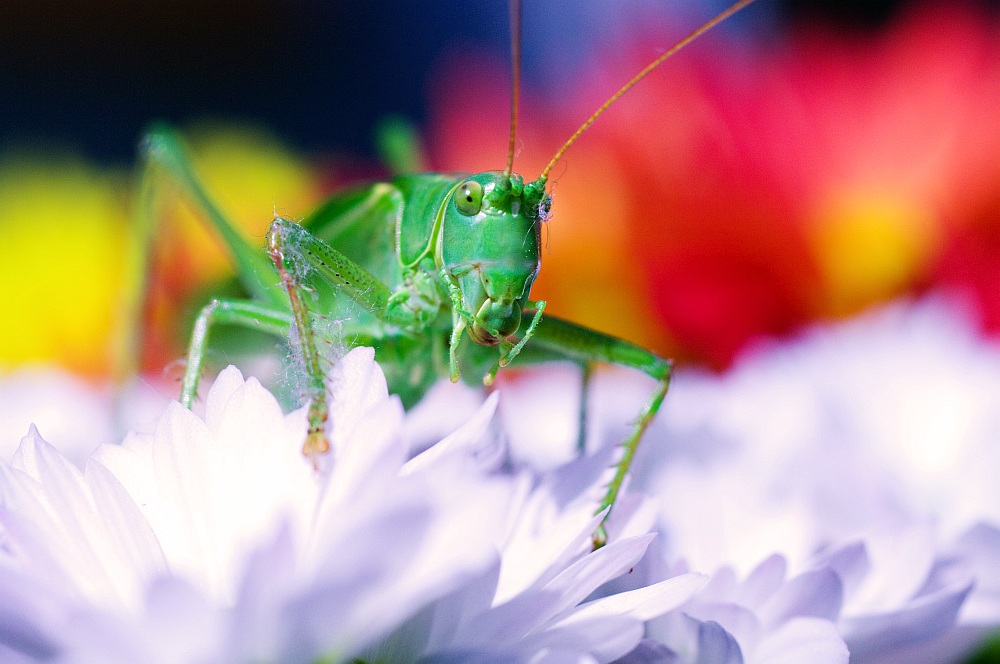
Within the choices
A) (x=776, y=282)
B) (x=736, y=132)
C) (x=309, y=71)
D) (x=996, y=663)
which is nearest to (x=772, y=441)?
(x=996, y=663)

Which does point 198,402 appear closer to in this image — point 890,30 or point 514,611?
point 514,611

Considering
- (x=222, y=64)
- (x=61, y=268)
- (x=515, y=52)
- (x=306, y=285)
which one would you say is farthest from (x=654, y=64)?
(x=222, y=64)

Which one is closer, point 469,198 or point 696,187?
point 469,198

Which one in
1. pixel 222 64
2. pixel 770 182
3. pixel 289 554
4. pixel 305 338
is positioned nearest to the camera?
pixel 289 554


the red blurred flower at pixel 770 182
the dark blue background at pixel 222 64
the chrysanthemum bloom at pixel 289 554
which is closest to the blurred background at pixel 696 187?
the red blurred flower at pixel 770 182

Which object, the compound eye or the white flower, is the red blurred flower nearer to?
the white flower

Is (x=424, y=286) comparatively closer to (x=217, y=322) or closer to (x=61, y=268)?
(x=217, y=322)

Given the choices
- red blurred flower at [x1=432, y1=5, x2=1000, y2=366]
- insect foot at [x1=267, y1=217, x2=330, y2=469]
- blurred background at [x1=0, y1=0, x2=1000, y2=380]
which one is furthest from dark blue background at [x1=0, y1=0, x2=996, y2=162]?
insect foot at [x1=267, y1=217, x2=330, y2=469]
